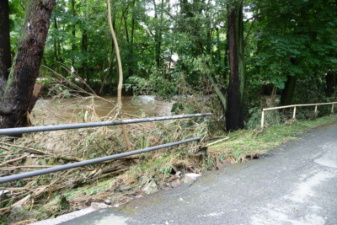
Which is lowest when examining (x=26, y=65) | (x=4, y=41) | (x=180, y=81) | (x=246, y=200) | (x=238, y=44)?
(x=246, y=200)

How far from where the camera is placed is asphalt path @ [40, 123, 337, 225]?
2801mm

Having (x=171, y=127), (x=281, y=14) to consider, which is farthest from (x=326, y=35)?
(x=171, y=127)

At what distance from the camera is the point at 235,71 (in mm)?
9555

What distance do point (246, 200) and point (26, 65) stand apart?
495 cm

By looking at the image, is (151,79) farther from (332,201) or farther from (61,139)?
(332,201)

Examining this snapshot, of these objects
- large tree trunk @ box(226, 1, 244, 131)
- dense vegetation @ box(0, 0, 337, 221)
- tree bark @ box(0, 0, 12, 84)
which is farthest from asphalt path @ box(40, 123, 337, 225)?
tree bark @ box(0, 0, 12, 84)

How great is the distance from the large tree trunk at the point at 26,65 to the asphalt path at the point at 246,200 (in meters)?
3.72

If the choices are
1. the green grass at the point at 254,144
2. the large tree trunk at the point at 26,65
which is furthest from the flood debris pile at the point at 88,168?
the large tree trunk at the point at 26,65

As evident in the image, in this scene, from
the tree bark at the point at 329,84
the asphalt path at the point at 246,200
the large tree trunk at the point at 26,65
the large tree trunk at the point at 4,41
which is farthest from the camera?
the tree bark at the point at 329,84

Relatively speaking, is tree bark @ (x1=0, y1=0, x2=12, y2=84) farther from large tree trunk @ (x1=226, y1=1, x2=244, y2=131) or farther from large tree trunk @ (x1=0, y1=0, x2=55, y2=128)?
large tree trunk @ (x1=226, y1=1, x2=244, y2=131)

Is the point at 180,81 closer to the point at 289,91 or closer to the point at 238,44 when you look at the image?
the point at 238,44

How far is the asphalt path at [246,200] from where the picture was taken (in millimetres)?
2801

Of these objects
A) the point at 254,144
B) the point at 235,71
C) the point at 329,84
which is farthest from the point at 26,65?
the point at 329,84

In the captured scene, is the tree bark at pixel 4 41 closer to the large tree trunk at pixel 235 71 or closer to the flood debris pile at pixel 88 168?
the flood debris pile at pixel 88 168
